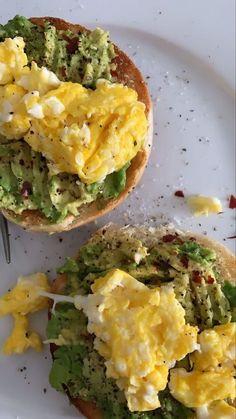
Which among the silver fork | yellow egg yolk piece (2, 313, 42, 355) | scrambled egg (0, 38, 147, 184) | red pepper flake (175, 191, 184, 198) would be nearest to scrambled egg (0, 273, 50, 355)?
yellow egg yolk piece (2, 313, 42, 355)

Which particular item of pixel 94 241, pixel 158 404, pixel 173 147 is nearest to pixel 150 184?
pixel 173 147

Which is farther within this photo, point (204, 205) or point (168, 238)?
point (204, 205)

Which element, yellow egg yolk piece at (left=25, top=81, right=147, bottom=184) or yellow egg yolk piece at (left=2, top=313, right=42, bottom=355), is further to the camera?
yellow egg yolk piece at (left=2, top=313, right=42, bottom=355)

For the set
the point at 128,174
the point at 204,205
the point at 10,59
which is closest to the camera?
the point at 10,59

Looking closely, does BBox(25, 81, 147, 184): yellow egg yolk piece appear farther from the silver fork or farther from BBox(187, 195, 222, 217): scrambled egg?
BBox(187, 195, 222, 217): scrambled egg

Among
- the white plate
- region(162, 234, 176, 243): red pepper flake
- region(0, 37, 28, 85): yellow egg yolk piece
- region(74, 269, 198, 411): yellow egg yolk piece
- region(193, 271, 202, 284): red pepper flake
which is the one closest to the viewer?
region(74, 269, 198, 411): yellow egg yolk piece

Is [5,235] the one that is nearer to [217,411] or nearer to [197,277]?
[197,277]

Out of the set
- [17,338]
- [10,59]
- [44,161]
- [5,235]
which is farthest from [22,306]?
[10,59]

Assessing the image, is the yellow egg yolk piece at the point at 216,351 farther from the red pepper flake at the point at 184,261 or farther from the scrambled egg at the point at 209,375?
the red pepper flake at the point at 184,261

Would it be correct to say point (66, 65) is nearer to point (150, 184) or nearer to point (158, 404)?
point (150, 184)
